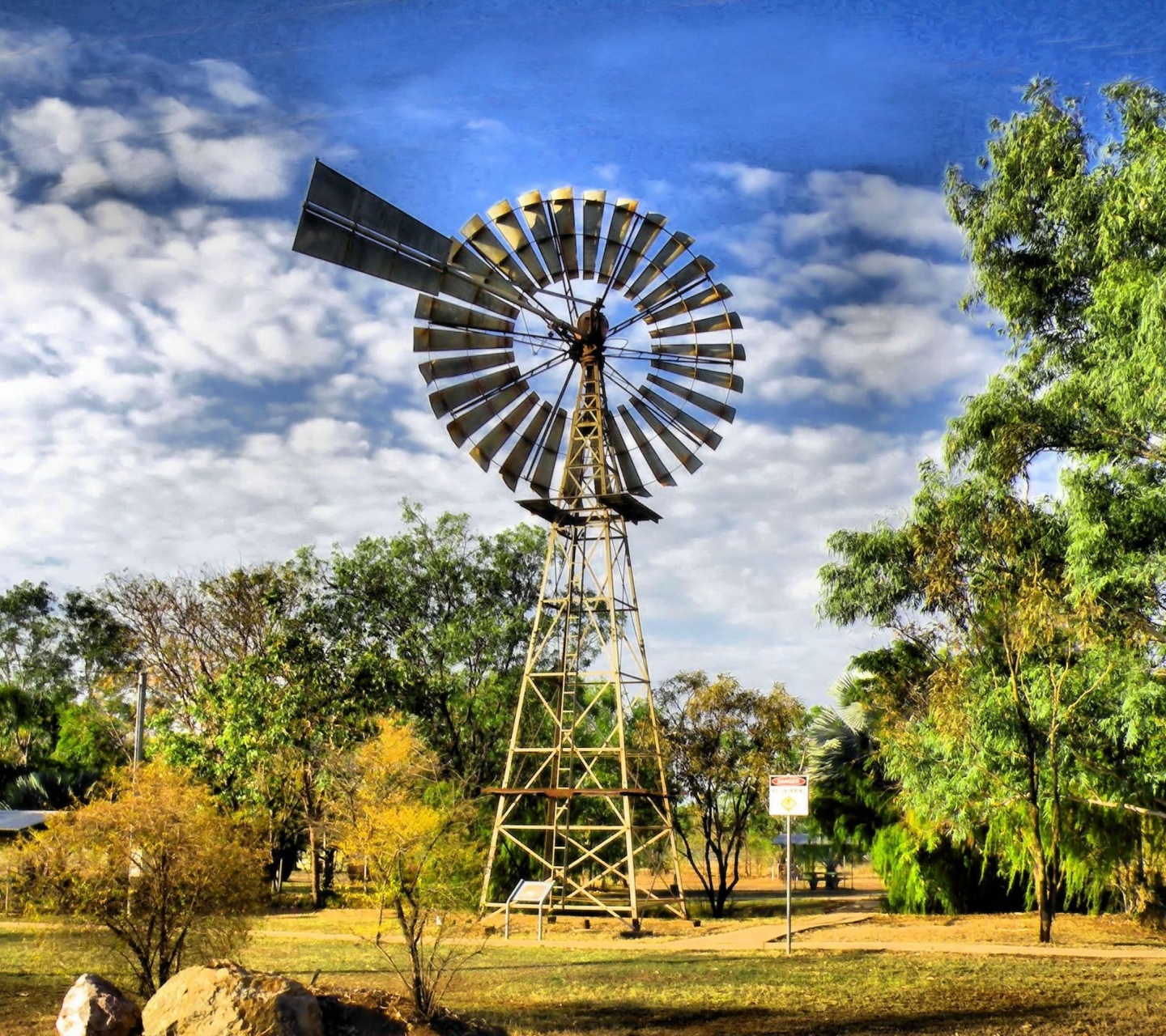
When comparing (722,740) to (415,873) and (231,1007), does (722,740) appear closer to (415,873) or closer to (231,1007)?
(415,873)

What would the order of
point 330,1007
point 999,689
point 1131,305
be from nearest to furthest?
point 330,1007 < point 1131,305 < point 999,689

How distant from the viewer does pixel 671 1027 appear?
445 inches

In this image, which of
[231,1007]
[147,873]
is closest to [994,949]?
[147,873]

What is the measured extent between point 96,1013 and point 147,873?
1.91m

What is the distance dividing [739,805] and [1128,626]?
14.4 m

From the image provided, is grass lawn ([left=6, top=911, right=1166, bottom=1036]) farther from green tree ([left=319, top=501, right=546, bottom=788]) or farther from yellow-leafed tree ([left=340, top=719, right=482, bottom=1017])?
green tree ([left=319, top=501, right=546, bottom=788])

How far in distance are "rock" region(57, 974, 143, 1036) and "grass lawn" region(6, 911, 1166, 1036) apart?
1.12 meters

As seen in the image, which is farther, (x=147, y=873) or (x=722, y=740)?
(x=722, y=740)

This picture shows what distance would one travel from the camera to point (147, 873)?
1138 cm

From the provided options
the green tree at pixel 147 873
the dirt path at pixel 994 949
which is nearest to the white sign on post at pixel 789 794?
the dirt path at pixel 994 949

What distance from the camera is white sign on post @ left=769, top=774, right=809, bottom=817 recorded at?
17516 millimetres

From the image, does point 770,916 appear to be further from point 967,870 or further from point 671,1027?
point 671,1027

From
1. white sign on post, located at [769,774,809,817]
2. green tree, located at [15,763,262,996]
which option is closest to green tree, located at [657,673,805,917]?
white sign on post, located at [769,774,809,817]

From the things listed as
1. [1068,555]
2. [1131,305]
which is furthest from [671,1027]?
[1131,305]
